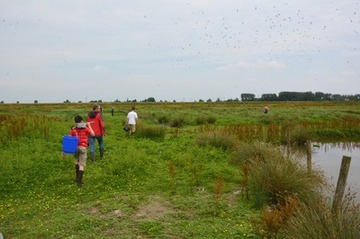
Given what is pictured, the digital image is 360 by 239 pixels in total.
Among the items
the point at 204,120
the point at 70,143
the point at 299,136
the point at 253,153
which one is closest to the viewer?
the point at 70,143

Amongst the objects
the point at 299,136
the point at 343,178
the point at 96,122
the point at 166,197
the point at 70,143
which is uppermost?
the point at 96,122

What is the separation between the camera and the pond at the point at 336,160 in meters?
11.3

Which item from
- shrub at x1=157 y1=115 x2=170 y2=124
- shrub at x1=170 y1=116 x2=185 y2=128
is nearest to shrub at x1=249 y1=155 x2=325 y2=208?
shrub at x1=170 y1=116 x2=185 y2=128

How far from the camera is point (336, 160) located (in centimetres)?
1614

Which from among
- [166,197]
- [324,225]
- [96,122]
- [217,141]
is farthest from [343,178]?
[217,141]

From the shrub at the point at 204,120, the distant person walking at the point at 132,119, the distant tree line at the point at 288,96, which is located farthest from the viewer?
the distant tree line at the point at 288,96

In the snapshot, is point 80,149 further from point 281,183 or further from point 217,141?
point 217,141

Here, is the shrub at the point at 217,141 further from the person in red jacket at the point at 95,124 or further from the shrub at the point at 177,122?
the shrub at the point at 177,122

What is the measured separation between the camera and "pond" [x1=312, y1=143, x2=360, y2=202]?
11344 millimetres

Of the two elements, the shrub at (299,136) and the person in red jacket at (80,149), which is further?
the shrub at (299,136)

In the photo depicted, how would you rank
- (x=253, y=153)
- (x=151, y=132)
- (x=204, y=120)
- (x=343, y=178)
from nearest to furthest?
(x=343, y=178) → (x=253, y=153) → (x=151, y=132) → (x=204, y=120)

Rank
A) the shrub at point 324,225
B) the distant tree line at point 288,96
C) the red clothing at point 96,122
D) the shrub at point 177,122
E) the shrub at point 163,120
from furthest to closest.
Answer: the distant tree line at point 288,96 → the shrub at point 163,120 → the shrub at point 177,122 → the red clothing at point 96,122 → the shrub at point 324,225

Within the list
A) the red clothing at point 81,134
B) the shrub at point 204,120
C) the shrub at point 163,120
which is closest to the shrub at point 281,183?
the red clothing at point 81,134

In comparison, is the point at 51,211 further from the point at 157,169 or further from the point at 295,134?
the point at 295,134
